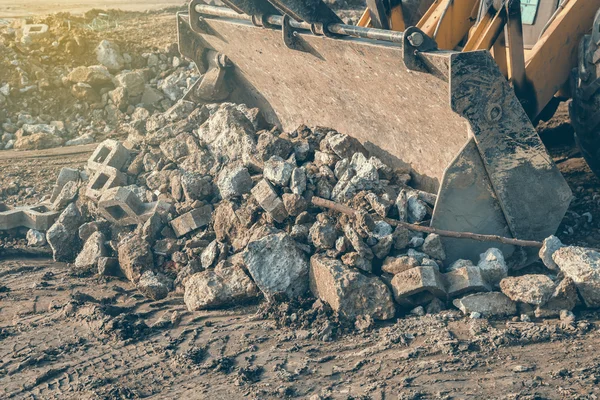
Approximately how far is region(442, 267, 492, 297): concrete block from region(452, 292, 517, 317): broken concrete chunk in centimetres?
6

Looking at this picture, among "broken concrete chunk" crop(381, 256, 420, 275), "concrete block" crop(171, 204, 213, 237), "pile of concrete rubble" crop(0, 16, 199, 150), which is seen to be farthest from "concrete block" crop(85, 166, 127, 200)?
"broken concrete chunk" crop(381, 256, 420, 275)

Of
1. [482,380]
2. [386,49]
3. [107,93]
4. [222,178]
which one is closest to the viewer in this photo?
[482,380]

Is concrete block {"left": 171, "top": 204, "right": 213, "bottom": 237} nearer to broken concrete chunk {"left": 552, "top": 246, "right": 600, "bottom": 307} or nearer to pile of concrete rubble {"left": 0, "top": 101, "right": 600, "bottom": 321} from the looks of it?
pile of concrete rubble {"left": 0, "top": 101, "right": 600, "bottom": 321}

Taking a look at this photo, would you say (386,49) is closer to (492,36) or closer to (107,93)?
(492,36)

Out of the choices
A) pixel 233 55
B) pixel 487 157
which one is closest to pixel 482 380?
pixel 487 157

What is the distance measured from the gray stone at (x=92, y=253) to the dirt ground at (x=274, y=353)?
44 cm

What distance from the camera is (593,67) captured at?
4141 millimetres

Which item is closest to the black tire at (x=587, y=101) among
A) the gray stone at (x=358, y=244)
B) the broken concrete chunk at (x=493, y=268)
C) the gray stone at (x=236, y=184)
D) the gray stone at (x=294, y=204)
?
the broken concrete chunk at (x=493, y=268)

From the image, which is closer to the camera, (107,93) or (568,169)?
(568,169)

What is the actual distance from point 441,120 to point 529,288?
1162 millimetres

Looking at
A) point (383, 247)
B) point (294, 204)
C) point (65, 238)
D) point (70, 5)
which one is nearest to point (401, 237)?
point (383, 247)

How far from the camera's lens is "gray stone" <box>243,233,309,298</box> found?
4.09 metres

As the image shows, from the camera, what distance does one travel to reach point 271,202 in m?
4.45

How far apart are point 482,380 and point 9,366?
2.62 meters
